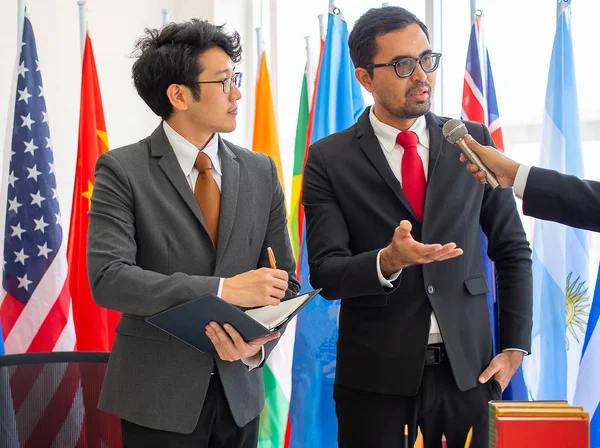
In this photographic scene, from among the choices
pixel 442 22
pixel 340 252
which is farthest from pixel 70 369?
pixel 442 22

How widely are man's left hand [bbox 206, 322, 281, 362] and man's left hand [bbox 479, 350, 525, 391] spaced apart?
2.20 feet

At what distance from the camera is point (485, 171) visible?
5.76 ft

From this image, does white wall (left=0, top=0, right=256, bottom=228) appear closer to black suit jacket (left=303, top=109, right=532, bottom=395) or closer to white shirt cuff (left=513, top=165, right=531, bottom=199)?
black suit jacket (left=303, top=109, right=532, bottom=395)

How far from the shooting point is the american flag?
3.14 meters

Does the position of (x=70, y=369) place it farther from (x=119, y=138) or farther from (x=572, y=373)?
(x=119, y=138)

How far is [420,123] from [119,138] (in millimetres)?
2728

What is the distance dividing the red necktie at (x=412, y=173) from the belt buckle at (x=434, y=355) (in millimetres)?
388

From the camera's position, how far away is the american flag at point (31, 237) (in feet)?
10.3

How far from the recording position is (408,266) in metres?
1.97

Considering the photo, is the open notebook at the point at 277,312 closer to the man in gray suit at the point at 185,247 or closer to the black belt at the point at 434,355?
the man in gray suit at the point at 185,247

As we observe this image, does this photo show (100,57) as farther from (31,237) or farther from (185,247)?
(185,247)

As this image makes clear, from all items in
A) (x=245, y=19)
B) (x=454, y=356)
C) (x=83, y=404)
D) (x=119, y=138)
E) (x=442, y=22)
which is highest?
(x=245, y=19)

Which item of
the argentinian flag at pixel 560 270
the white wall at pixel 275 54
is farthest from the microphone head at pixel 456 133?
the white wall at pixel 275 54

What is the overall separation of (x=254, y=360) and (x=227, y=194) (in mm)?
490
